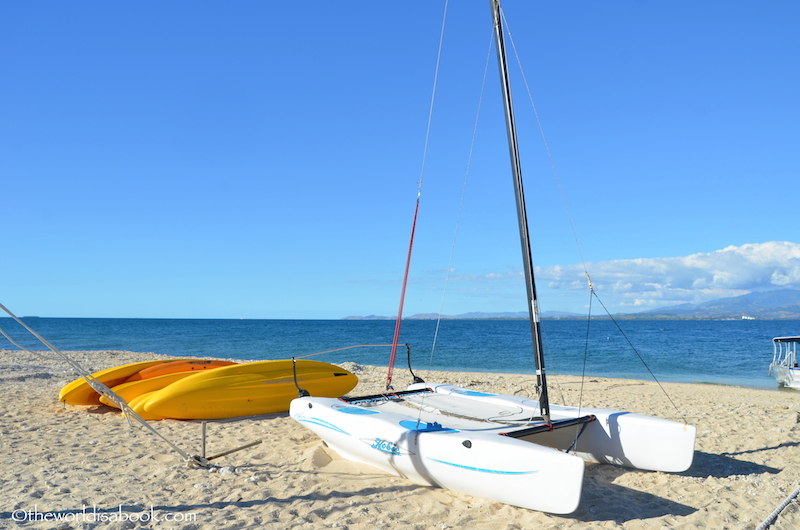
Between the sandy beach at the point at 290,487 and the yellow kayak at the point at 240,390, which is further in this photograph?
the yellow kayak at the point at 240,390

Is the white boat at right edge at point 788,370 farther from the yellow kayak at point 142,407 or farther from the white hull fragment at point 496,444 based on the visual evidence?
the yellow kayak at point 142,407

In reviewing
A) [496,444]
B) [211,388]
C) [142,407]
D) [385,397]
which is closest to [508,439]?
[496,444]

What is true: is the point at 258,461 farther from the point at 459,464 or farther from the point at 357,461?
the point at 459,464

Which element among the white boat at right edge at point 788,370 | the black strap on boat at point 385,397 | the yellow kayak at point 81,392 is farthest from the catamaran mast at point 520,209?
the white boat at right edge at point 788,370

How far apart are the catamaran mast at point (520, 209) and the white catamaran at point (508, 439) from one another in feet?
0.03

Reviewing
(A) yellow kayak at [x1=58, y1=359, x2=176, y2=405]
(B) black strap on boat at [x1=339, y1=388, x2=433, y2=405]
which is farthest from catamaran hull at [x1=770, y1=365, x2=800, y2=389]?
(A) yellow kayak at [x1=58, y1=359, x2=176, y2=405]

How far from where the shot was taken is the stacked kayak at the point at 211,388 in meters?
6.58

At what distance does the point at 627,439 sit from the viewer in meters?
4.63

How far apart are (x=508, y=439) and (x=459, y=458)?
41 cm

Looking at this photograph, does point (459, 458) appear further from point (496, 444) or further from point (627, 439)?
point (627, 439)

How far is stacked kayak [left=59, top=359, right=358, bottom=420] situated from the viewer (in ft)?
21.6

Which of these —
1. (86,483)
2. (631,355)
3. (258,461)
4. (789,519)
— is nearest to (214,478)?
(258,461)

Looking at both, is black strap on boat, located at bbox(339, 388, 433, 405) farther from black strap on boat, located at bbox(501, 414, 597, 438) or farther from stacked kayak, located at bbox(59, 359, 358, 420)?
black strap on boat, located at bbox(501, 414, 597, 438)

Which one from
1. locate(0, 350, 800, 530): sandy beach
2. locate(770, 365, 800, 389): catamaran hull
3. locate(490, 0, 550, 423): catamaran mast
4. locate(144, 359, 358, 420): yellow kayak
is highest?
locate(490, 0, 550, 423): catamaran mast
